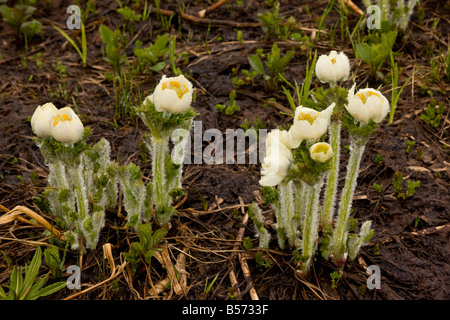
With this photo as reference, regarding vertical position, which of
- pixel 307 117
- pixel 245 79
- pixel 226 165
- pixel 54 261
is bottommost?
pixel 54 261

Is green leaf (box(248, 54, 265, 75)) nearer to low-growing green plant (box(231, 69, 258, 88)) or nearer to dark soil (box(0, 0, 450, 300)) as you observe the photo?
low-growing green plant (box(231, 69, 258, 88))

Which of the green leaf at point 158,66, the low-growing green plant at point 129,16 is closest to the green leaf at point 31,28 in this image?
the low-growing green plant at point 129,16

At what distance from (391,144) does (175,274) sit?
1.81 metres

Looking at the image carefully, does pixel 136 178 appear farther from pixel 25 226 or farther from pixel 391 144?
pixel 391 144

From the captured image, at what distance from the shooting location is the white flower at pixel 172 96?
2338 millimetres

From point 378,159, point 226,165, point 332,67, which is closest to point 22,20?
point 226,165

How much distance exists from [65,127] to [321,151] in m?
1.21

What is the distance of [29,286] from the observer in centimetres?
245

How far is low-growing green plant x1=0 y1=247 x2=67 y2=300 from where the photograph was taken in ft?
7.91

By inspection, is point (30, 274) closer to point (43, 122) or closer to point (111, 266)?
point (111, 266)

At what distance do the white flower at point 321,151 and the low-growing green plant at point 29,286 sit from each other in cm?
145

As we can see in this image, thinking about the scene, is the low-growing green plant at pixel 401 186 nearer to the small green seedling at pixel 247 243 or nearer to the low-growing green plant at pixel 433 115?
the low-growing green plant at pixel 433 115

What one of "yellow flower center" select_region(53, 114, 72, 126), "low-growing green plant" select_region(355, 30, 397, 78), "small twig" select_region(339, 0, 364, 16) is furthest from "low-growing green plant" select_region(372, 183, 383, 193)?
"small twig" select_region(339, 0, 364, 16)

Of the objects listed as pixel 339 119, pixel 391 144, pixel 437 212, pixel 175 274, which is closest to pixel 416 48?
pixel 391 144
